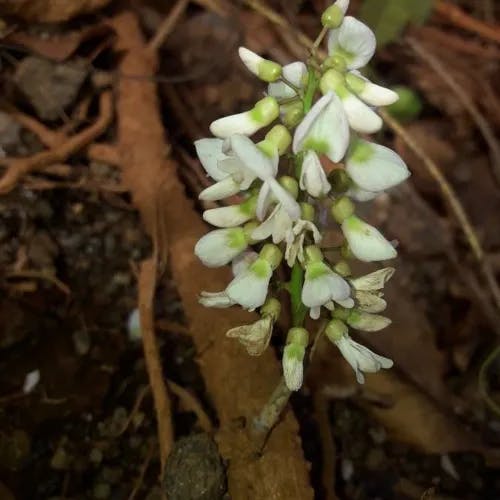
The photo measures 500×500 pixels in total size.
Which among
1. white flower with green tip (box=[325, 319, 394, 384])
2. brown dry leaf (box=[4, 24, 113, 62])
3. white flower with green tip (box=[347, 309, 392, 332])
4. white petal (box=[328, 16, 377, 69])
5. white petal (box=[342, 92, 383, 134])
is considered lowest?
brown dry leaf (box=[4, 24, 113, 62])

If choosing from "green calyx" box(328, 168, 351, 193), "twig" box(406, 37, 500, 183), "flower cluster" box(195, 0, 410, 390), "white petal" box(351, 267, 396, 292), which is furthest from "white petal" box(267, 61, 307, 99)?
"twig" box(406, 37, 500, 183)

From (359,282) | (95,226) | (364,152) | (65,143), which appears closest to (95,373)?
(95,226)

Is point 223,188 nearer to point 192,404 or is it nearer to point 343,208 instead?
point 343,208

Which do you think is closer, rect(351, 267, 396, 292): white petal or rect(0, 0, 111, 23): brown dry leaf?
rect(351, 267, 396, 292): white petal

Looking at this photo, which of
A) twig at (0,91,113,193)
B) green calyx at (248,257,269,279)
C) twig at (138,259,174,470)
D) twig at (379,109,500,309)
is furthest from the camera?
twig at (379,109,500,309)

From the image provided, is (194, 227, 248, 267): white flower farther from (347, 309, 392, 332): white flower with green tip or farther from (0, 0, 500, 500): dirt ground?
(0, 0, 500, 500): dirt ground

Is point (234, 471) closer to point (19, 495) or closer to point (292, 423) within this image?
point (292, 423)
